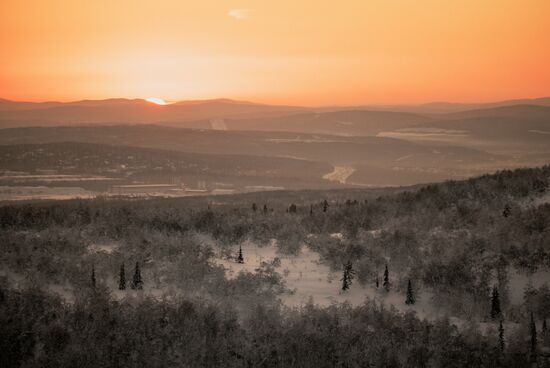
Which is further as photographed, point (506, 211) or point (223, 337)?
point (506, 211)

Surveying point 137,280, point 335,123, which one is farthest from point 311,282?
point 335,123

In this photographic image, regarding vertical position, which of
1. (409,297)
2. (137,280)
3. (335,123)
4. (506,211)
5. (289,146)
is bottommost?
(289,146)

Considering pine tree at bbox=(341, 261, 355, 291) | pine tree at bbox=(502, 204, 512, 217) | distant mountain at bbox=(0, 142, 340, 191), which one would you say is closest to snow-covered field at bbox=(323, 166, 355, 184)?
distant mountain at bbox=(0, 142, 340, 191)

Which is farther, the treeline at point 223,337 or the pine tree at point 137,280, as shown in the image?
the pine tree at point 137,280

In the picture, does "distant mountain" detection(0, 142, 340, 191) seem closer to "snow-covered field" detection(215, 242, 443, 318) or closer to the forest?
the forest

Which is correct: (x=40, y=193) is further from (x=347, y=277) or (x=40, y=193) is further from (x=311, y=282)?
(x=347, y=277)

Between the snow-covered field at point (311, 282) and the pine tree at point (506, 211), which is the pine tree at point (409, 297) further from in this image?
the pine tree at point (506, 211)

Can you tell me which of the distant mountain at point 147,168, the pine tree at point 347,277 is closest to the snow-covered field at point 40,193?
the distant mountain at point 147,168

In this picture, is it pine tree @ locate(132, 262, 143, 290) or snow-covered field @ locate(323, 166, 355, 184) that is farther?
snow-covered field @ locate(323, 166, 355, 184)

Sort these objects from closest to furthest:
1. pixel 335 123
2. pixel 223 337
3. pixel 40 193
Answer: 1. pixel 223 337
2. pixel 40 193
3. pixel 335 123
